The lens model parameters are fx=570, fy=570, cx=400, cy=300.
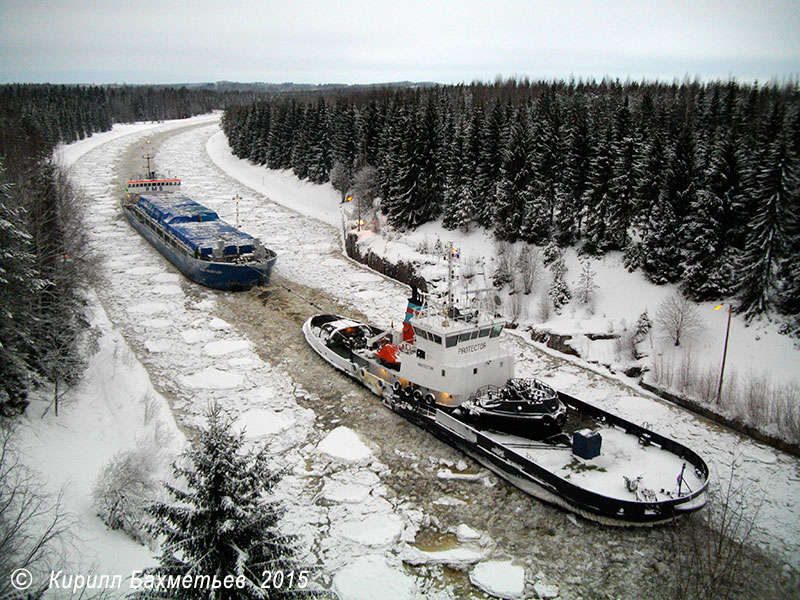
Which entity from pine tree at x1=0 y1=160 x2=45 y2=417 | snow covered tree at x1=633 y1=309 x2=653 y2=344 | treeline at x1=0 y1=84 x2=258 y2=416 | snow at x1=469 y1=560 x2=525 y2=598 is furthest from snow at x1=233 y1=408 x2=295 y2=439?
snow covered tree at x1=633 y1=309 x2=653 y2=344

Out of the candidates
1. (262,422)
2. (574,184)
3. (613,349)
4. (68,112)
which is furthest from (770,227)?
(68,112)

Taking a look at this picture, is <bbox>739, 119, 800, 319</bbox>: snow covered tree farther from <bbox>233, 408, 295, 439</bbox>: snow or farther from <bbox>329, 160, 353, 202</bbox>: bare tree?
<bbox>329, 160, 353, 202</bbox>: bare tree

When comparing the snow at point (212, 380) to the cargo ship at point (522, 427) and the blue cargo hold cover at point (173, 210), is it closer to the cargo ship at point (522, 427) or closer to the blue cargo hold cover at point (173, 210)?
the cargo ship at point (522, 427)

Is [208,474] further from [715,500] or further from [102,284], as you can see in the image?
[102,284]

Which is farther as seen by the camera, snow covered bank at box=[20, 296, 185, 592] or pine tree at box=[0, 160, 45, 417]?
pine tree at box=[0, 160, 45, 417]

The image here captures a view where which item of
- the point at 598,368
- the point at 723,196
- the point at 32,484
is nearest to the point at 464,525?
the point at 32,484

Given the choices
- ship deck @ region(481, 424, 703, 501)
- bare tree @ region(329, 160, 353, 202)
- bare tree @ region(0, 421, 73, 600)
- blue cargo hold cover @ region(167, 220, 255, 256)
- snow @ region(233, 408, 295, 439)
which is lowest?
snow @ region(233, 408, 295, 439)
